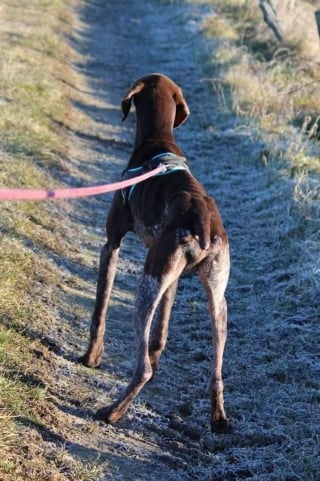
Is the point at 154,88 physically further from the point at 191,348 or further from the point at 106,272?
the point at 191,348

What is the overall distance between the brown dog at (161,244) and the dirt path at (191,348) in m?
0.18

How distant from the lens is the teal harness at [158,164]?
4257mm

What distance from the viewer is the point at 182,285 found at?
623 cm

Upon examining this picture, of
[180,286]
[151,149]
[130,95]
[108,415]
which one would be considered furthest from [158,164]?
[180,286]

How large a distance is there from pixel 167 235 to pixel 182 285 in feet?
8.20

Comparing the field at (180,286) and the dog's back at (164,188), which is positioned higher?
the dog's back at (164,188)

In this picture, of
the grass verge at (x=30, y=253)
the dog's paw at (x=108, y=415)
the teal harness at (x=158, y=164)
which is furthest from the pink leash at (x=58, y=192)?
the dog's paw at (x=108, y=415)

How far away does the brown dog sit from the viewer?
12.3 feet

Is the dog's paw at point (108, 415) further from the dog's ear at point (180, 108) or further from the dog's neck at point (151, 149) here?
the dog's ear at point (180, 108)

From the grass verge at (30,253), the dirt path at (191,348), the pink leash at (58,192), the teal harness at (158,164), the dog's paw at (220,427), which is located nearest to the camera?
the pink leash at (58,192)

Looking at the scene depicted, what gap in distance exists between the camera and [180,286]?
6.21 meters

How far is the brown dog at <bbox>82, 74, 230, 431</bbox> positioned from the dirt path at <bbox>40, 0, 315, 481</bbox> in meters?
0.18

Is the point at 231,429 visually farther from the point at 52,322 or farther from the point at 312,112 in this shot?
the point at 312,112

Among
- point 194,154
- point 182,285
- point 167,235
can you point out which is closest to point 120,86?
point 194,154
